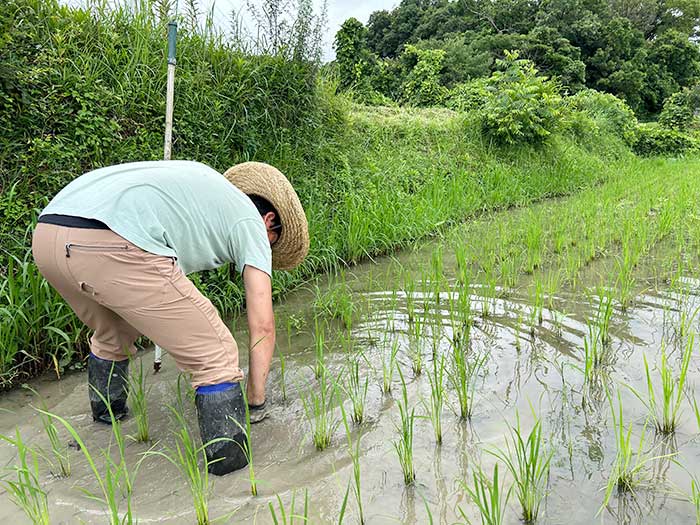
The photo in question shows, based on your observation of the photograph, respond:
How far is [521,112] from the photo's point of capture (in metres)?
9.19

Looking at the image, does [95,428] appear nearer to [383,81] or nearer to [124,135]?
[124,135]

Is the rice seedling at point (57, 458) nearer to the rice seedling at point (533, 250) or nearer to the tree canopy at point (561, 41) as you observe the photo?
the rice seedling at point (533, 250)

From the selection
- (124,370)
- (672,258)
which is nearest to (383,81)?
(672,258)

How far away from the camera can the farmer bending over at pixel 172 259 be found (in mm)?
1783

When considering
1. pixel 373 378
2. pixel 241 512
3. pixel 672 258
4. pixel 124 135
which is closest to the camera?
pixel 241 512

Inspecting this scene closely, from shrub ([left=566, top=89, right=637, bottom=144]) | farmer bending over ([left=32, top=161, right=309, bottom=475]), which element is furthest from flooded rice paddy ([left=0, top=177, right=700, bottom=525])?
shrub ([left=566, top=89, right=637, bottom=144])

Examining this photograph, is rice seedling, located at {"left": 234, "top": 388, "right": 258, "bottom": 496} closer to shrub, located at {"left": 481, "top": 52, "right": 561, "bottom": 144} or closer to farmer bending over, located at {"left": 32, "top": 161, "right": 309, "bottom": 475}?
farmer bending over, located at {"left": 32, "top": 161, "right": 309, "bottom": 475}

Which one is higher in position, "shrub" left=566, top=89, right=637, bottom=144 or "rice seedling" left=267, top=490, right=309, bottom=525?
"shrub" left=566, top=89, right=637, bottom=144

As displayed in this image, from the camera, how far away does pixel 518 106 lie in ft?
30.8

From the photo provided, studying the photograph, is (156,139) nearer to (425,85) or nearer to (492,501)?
(492,501)

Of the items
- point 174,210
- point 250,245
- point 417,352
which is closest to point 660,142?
point 417,352

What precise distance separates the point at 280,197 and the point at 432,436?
1152mm

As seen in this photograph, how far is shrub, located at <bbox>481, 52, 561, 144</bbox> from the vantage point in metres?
9.26

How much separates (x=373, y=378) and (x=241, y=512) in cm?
107
